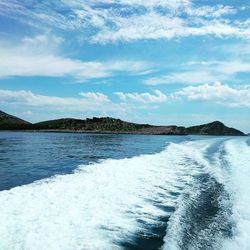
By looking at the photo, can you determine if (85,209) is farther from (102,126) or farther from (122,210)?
(102,126)

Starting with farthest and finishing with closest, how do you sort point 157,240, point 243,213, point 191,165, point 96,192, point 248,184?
point 191,165 → point 248,184 → point 96,192 → point 243,213 → point 157,240

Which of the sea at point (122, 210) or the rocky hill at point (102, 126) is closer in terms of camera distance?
the sea at point (122, 210)

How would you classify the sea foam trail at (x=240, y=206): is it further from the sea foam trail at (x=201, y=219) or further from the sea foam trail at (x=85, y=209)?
the sea foam trail at (x=85, y=209)

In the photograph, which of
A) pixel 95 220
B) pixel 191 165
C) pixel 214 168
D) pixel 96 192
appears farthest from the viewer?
pixel 191 165

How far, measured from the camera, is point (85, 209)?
13930 mm

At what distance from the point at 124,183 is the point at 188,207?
5869 mm

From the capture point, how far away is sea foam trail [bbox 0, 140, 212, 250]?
10555 mm

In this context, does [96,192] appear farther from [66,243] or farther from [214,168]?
[214,168]

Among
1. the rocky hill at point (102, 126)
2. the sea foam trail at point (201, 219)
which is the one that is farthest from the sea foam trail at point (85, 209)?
the rocky hill at point (102, 126)

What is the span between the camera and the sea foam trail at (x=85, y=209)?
10555mm

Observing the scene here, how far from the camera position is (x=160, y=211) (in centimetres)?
1424

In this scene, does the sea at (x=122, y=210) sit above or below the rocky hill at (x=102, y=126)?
below

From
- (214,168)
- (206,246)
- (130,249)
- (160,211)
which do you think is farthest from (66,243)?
(214,168)

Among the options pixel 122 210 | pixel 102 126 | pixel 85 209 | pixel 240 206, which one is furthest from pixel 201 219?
pixel 102 126
